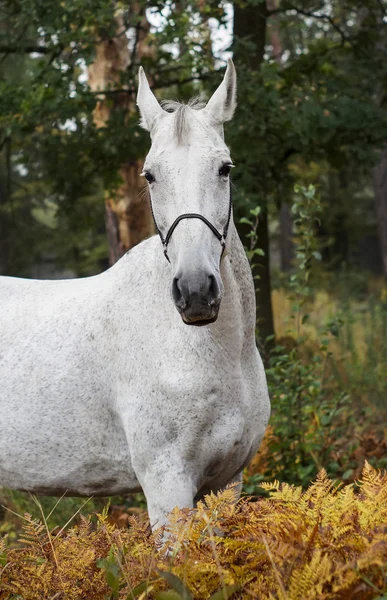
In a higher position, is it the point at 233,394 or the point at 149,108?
the point at 149,108

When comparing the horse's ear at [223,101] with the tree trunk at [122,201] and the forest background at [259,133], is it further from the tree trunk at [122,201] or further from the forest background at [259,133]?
the tree trunk at [122,201]

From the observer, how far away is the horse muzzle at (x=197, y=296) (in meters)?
2.58

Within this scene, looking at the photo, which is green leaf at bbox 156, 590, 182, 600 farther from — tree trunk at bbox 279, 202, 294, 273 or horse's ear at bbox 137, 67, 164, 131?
tree trunk at bbox 279, 202, 294, 273

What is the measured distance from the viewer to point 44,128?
22.5ft

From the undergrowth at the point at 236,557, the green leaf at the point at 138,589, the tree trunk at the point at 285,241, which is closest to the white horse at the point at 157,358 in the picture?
the undergrowth at the point at 236,557

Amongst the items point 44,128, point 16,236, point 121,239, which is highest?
point 44,128

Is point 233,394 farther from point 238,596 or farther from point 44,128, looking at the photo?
point 44,128

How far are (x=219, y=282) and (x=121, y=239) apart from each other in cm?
555

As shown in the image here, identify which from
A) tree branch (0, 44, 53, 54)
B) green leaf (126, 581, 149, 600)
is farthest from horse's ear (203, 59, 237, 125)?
tree branch (0, 44, 53, 54)

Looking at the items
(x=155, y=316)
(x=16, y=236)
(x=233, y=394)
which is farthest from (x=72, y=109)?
(x=16, y=236)

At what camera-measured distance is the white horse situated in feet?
9.39

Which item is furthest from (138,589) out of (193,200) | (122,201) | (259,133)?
(122,201)

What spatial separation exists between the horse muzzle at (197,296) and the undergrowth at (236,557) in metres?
0.67

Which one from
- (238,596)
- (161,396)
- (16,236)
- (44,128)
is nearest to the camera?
(238,596)
